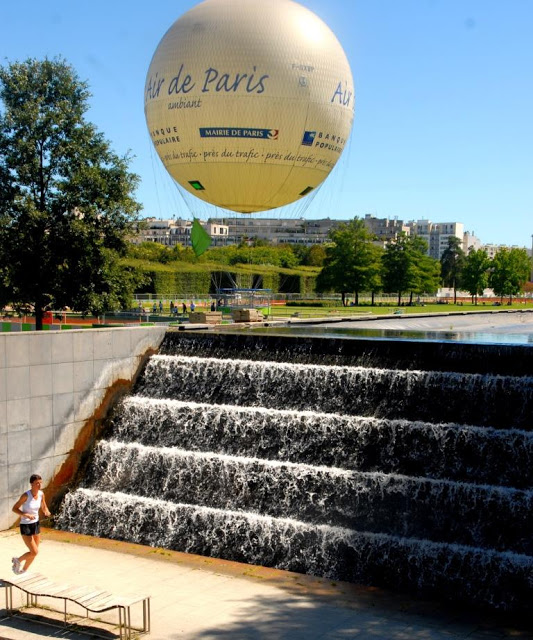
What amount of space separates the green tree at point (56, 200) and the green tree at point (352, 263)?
144ft

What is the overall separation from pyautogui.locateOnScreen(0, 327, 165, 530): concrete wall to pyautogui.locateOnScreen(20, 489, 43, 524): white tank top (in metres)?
5.51

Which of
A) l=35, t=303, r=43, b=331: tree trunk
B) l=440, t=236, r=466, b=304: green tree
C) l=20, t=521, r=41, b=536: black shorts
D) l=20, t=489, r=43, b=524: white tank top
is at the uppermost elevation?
l=440, t=236, r=466, b=304: green tree

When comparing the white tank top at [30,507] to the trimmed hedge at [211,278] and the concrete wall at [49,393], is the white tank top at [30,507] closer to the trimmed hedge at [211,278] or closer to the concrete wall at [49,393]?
the concrete wall at [49,393]

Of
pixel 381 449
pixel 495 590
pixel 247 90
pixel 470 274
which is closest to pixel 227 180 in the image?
pixel 247 90

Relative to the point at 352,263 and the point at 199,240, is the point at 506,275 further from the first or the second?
the point at 199,240

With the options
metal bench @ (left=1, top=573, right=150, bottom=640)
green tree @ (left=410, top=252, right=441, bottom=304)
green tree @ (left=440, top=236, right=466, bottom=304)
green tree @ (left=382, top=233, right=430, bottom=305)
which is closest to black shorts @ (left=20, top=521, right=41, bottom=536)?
metal bench @ (left=1, top=573, right=150, bottom=640)

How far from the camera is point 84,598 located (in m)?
13.5

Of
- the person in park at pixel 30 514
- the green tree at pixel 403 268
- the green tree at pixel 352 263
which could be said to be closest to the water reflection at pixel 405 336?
the person in park at pixel 30 514

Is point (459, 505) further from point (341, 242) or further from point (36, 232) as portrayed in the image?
point (341, 242)

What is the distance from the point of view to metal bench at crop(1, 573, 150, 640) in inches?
523

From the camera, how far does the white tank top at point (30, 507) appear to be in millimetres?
15797

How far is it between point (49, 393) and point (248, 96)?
14836 mm

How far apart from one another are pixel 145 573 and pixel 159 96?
21.8 meters

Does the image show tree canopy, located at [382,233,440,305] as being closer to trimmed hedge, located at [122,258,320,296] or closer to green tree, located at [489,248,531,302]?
trimmed hedge, located at [122,258,320,296]
